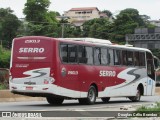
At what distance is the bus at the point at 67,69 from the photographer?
21.8m

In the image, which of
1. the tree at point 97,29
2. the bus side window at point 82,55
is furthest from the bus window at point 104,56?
the tree at point 97,29

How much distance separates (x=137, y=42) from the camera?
230 feet

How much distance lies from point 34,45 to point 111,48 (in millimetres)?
5049

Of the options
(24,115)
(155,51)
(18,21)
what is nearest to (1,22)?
(18,21)

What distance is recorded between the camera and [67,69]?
22.3 meters

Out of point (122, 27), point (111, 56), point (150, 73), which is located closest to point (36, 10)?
point (122, 27)

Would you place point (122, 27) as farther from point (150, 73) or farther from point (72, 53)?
point (72, 53)

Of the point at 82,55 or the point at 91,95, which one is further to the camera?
the point at 91,95

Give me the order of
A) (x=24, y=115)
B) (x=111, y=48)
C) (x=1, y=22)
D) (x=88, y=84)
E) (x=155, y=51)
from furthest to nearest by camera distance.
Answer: (x=1, y=22) → (x=155, y=51) → (x=111, y=48) → (x=88, y=84) → (x=24, y=115)

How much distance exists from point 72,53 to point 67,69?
2.71 feet

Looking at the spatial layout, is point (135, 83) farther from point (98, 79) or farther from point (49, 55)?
point (49, 55)

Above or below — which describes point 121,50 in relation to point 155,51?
above

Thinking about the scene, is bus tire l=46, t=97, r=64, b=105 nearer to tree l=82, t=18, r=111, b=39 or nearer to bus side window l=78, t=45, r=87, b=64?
bus side window l=78, t=45, r=87, b=64

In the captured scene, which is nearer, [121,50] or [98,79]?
[98,79]
